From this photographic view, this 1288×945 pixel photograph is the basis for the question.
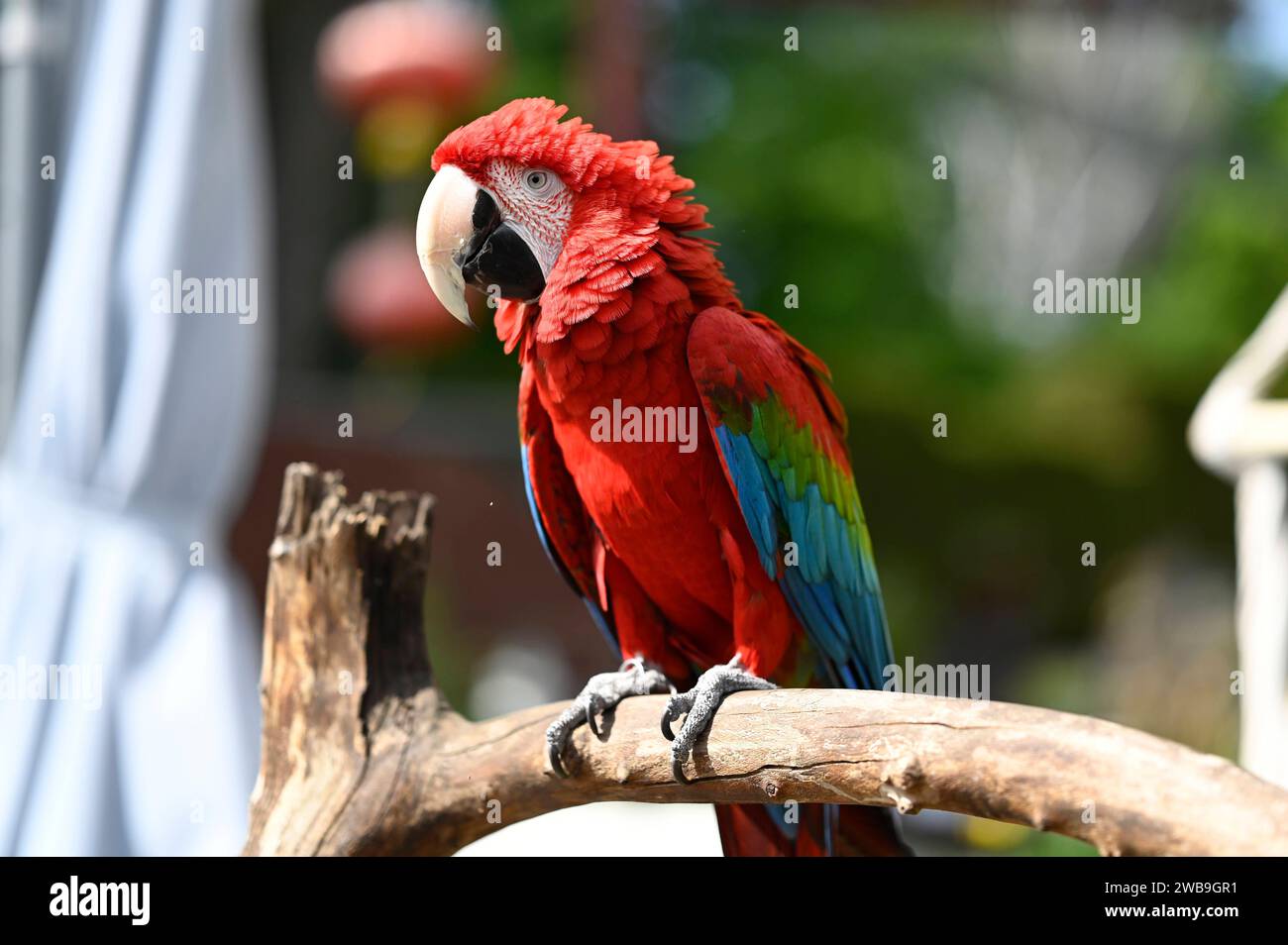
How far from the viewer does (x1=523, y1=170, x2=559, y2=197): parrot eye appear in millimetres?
1430

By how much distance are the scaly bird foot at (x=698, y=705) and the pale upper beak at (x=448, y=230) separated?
54 cm

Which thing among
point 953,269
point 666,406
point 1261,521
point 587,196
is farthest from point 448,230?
point 953,269

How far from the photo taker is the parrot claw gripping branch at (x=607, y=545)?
138cm

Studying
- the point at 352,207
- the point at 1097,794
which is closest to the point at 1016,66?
the point at 352,207

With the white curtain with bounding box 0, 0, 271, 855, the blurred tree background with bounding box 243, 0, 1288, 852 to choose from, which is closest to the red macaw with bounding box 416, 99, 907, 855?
the white curtain with bounding box 0, 0, 271, 855

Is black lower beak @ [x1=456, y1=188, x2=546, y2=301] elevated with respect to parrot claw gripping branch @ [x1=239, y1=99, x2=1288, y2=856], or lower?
elevated

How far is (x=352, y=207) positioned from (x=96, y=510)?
126 inches

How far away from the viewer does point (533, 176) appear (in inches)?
56.4

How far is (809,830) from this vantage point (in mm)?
1525

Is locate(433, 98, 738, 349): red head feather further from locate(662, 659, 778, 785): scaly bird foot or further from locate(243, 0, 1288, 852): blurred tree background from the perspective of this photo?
locate(243, 0, 1288, 852): blurred tree background

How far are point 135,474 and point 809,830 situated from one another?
1545 millimetres

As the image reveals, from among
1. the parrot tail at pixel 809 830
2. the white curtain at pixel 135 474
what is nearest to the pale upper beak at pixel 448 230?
the parrot tail at pixel 809 830

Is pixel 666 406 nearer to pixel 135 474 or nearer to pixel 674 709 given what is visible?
pixel 674 709

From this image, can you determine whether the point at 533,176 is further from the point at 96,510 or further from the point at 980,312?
the point at 980,312
